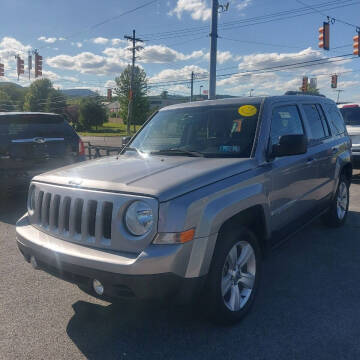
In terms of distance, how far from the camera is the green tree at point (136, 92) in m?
50.8

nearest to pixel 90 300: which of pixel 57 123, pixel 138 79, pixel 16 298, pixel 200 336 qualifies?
pixel 16 298

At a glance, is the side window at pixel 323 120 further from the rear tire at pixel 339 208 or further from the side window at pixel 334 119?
the rear tire at pixel 339 208

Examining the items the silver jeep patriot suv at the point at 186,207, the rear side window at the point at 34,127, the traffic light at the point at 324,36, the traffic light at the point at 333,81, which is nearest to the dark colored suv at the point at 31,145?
the rear side window at the point at 34,127

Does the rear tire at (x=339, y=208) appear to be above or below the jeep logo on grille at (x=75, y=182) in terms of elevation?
below

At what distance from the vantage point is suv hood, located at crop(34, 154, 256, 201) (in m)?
2.67

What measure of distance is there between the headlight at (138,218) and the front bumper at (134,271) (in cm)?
15

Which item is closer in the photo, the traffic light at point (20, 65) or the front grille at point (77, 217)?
the front grille at point (77, 217)

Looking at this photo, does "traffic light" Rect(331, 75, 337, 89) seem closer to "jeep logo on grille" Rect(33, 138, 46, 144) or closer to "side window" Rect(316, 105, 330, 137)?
"side window" Rect(316, 105, 330, 137)

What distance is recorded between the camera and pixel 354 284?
3.87m

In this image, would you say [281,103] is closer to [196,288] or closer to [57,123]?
[196,288]

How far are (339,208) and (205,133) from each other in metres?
3.00

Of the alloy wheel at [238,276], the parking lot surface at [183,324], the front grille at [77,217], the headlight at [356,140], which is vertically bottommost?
the parking lot surface at [183,324]

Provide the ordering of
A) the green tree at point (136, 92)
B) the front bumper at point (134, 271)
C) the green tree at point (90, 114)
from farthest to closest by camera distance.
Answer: the green tree at point (90, 114) → the green tree at point (136, 92) → the front bumper at point (134, 271)

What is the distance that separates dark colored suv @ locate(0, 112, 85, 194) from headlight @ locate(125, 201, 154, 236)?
15.6 ft
